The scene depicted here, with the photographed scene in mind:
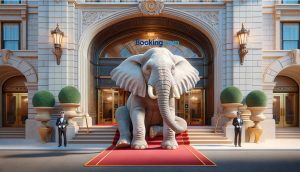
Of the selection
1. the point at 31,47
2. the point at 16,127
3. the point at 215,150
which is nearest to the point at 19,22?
the point at 31,47

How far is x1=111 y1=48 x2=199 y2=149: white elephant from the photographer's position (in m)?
9.55

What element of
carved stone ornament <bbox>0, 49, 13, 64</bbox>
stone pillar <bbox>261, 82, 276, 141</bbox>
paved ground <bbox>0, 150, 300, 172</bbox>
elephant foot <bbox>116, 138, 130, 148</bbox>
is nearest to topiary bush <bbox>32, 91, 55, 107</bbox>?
paved ground <bbox>0, 150, 300, 172</bbox>

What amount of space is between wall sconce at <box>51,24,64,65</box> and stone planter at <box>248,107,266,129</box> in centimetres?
973

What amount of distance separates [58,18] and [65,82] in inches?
131

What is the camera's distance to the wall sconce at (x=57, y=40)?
1460 cm

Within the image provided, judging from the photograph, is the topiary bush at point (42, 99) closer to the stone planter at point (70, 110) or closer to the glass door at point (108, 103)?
the stone planter at point (70, 110)

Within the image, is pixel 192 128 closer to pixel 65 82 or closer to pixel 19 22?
pixel 65 82

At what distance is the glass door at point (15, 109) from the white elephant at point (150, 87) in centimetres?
961

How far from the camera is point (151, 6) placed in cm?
1588

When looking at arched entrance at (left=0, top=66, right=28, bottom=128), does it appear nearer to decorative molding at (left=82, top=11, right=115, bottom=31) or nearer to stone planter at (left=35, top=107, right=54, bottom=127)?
stone planter at (left=35, top=107, right=54, bottom=127)

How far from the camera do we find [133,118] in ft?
35.2

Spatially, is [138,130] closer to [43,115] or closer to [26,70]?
[43,115]

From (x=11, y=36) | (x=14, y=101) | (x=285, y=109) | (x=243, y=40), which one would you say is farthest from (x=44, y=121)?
(x=285, y=109)

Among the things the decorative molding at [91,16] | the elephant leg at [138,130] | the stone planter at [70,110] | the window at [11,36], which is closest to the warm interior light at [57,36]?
the decorative molding at [91,16]
